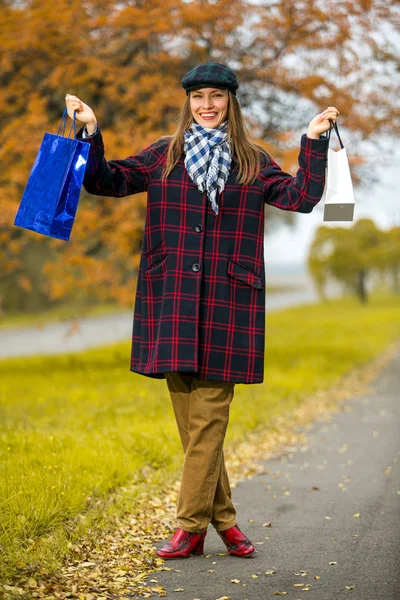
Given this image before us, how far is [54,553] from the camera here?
3871 mm

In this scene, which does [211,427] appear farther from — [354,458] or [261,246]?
[354,458]

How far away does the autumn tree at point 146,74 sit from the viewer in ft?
34.5

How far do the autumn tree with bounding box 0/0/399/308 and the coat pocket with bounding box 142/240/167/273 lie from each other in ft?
21.2

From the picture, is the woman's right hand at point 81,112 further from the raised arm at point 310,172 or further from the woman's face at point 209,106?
the raised arm at point 310,172

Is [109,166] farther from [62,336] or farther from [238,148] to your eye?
[62,336]

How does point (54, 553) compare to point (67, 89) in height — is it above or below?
below

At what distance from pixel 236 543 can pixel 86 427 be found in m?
3.61

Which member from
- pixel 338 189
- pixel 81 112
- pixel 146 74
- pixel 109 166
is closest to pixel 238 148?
pixel 338 189

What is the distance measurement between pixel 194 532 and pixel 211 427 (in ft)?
1.62

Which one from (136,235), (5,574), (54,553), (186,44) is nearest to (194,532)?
(54,553)

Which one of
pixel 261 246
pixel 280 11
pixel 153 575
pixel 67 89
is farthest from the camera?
pixel 67 89

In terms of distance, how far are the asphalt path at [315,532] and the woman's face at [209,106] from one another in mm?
2026

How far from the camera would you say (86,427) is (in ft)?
24.7

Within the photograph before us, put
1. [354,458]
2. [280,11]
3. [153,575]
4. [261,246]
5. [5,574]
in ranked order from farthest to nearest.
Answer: [280,11]
[354,458]
[261,246]
[153,575]
[5,574]
